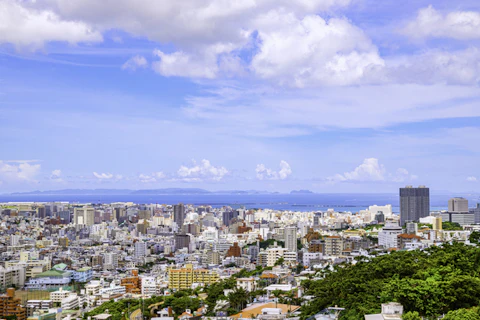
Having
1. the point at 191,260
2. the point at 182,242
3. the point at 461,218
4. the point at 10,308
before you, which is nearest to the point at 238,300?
the point at 10,308

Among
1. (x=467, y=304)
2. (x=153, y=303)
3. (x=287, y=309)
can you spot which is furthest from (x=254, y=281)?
(x=467, y=304)

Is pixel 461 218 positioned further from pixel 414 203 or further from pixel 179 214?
pixel 179 214

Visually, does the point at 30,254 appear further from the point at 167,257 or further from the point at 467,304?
the point at 467,304

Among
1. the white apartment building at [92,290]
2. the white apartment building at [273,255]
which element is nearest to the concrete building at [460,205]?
the white apartment building at [273,255]

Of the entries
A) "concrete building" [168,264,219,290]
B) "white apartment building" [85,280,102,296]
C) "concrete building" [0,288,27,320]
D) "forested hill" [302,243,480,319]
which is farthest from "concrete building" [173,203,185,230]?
"forested hill" [302,243,480,319]

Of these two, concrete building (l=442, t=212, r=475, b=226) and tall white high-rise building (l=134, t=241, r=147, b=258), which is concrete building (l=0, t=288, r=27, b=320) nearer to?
tall white high-rise building (l=134, t=241, r=147, b=258)

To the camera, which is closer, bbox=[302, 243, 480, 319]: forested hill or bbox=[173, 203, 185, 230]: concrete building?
bbox=[302, 243, 480, 319]: forested hill
